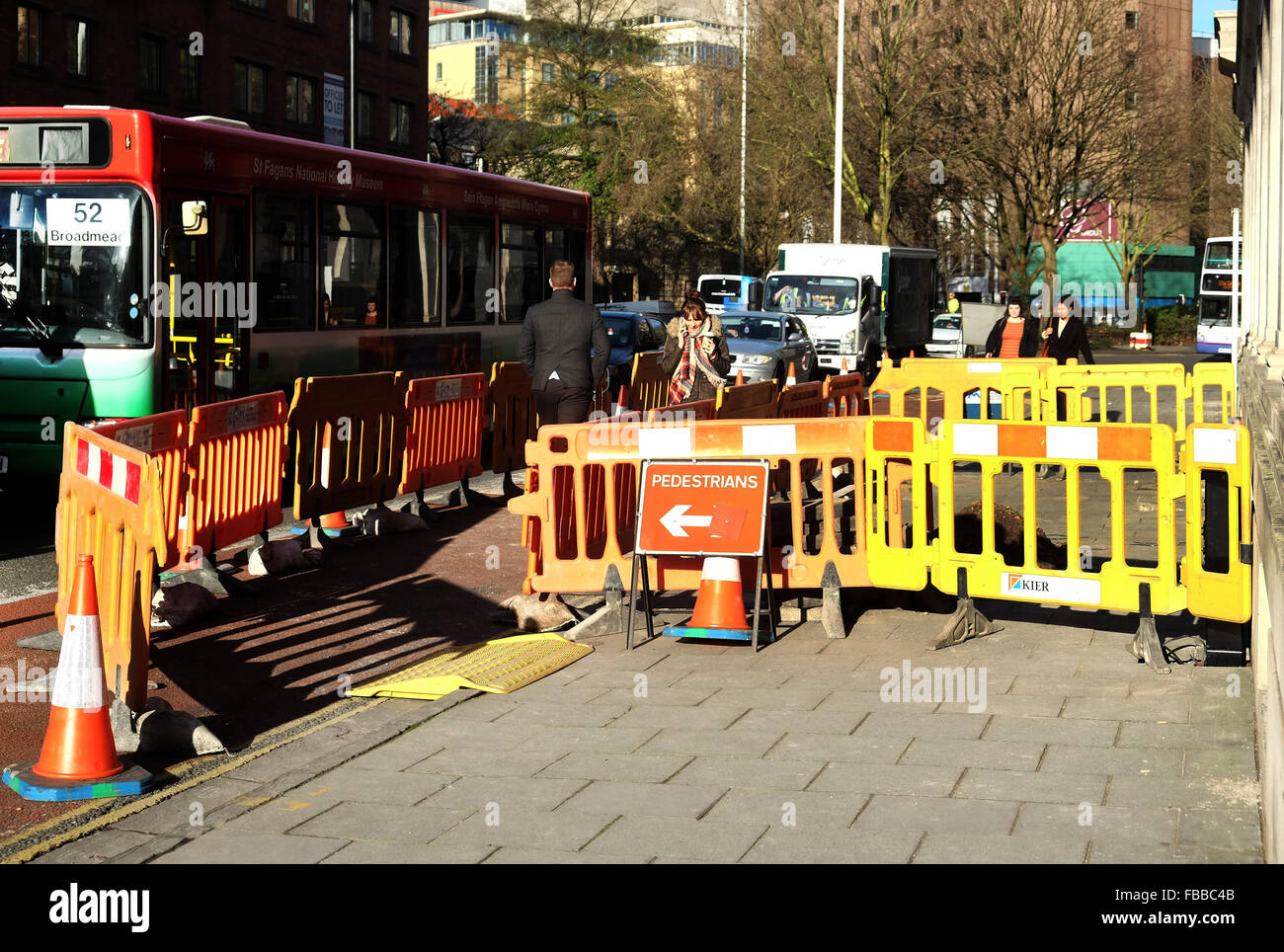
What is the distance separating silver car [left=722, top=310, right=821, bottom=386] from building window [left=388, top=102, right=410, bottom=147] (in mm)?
26484

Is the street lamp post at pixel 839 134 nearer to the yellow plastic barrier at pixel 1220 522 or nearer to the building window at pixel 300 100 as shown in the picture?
the building window at pixel 300 100

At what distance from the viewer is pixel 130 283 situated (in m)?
13.0

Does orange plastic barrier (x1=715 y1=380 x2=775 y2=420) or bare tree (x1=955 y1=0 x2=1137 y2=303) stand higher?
bare tree (x1=955 y1=0 x2=1137 y2=303)

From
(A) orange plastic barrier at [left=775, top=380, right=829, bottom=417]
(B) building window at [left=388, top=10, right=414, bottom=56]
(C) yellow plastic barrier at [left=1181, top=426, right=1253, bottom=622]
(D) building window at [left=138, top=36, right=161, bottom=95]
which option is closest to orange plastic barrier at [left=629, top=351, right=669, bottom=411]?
(A) orange plastic barrier at [left=775, top=380, right=829, bottom=417]

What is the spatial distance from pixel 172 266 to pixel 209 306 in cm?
65

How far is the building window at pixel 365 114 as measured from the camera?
51906 mm

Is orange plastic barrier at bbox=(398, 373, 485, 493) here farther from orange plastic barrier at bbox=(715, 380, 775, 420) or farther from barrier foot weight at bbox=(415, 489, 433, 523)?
orange plastic barrier at bbox=(715, 380, 775, 420)

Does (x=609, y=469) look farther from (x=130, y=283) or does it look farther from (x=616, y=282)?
(x=616, y=282)

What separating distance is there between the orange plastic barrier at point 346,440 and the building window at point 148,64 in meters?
29.9

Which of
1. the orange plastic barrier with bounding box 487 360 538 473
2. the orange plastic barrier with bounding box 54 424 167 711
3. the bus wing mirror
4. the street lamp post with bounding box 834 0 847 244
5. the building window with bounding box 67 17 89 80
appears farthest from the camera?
the street lamp post with bounding box 834 0 847 244

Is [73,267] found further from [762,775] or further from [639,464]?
[762,775]

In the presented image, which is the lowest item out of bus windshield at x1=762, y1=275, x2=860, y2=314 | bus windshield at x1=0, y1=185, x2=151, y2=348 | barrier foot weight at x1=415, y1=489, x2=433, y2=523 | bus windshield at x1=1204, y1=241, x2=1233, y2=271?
barrier foot weight at x1=415, y1=489, x2=433, y2=523

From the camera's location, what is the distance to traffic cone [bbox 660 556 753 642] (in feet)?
27.8
